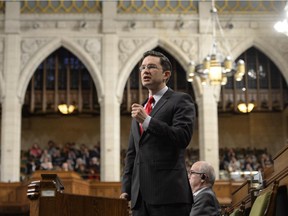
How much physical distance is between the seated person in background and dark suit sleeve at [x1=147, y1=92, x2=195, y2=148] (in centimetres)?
114

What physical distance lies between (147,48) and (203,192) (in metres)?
13.8

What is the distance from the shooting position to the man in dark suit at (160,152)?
3797 millimetres

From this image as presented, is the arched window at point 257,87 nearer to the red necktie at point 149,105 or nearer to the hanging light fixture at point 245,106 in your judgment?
the hanging light fixture at point 245,106

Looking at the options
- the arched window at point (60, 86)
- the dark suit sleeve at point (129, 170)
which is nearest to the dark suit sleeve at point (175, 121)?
the dark suit sleeve at point (129, 170)

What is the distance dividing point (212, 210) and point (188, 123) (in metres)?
1.26

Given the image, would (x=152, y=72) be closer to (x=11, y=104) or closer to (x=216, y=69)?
(x=216, y=69)

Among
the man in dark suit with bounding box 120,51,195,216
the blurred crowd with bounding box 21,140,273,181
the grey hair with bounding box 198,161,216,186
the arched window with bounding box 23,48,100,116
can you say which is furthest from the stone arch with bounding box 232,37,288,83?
the man in dark suit with bounding box 120,51,195,216

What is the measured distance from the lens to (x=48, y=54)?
1861 cm

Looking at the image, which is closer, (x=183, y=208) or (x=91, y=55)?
(x=183, y=208)

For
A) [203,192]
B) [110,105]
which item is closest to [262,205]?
[203,192]

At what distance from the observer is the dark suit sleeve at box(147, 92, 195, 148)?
149 inches

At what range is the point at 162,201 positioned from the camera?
3.78 meters

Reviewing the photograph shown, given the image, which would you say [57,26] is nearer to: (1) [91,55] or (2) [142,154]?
(1) [91,55]

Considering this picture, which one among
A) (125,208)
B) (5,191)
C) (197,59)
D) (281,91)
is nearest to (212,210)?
(125,208)
